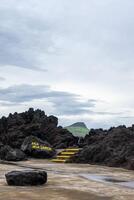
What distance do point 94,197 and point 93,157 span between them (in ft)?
52.5

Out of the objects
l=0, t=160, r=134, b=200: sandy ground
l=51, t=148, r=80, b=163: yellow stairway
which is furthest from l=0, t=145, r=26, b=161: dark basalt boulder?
l=0, t=160, r=134, b=200: sandy ground

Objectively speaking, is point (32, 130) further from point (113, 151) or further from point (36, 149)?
point (113, 151)

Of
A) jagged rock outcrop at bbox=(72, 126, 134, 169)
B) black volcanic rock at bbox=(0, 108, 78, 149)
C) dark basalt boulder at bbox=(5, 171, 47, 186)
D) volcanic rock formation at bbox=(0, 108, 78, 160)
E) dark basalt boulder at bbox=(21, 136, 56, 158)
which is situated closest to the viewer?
dark basalt boulder at bbox=(5, 171, 47, 186)

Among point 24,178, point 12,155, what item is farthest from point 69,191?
point 12,155

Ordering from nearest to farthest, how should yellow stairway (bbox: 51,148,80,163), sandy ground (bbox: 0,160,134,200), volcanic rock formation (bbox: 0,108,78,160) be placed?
sandy ground (bbox: 0,160,134,200) → yellow stairway (bbox: 51,148,80,163) → volcanic rock formation (bbox: 0,108,78,160)

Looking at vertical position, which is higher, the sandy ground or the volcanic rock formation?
the volcanic rock formation

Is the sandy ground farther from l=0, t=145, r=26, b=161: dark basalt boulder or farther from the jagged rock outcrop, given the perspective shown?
l=0, t=145, r=26, b=161: dark basalt boulder

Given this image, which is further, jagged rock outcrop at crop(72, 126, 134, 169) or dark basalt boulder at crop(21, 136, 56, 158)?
dark basalt boulder at crop(21, 136, 56, 158)

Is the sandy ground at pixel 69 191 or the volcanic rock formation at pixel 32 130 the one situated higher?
the volcanic rock formation at pixel 32 130

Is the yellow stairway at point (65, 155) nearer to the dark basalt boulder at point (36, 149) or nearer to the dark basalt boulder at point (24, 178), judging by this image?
the dark basalt boulder at point (36, 149)

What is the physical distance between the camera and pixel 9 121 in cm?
4062

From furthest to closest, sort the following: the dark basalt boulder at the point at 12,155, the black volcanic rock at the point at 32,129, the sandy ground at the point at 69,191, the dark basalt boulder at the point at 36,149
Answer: the black volcanic rock at the point at 32,129
the dark basalt boulder at the point at 36,149
the dark basalt boulder at the point at 12,155
the sandy ground at the point at 69,191

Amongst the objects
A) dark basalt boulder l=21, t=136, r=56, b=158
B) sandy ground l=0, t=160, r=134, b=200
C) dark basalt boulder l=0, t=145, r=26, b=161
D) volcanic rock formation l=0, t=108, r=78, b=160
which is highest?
volcanic rock formation l=0, t=108, r=78, b=160

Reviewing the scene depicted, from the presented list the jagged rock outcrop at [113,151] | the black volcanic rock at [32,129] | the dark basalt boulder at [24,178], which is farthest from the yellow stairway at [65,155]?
the dark basalt boulder at [24,178]
